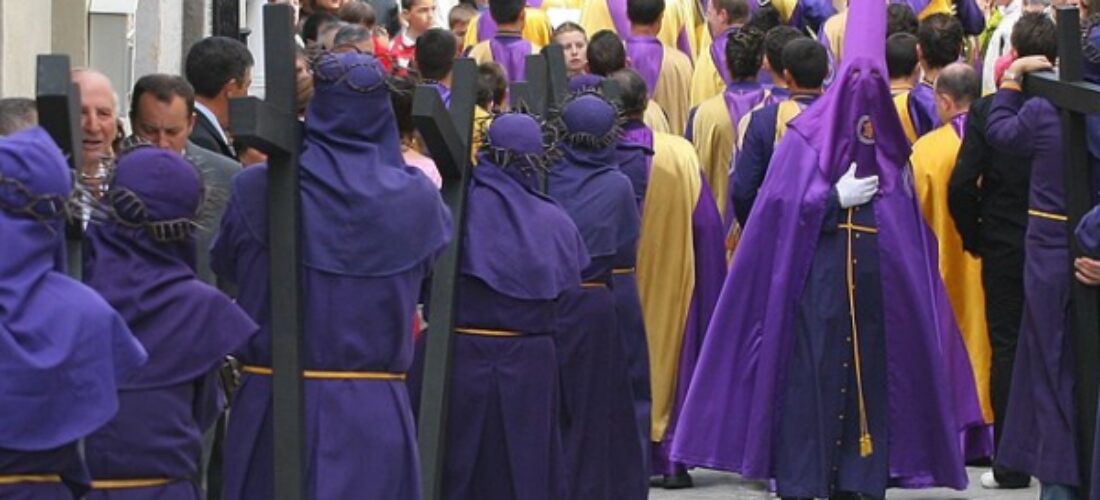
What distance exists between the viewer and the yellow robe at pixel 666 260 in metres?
13.6

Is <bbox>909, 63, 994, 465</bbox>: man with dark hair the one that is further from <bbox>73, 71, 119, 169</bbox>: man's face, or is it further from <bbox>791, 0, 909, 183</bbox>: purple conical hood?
<bbox>73, 71, 119, 169</bbox>: man's face

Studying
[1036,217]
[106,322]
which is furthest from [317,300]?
[1036,217]

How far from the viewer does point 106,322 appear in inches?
266

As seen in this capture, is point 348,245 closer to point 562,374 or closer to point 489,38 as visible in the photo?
point 562,374

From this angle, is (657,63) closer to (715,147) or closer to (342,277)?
(715,147)

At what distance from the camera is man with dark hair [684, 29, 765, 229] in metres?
14.6

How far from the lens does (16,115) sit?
8.58 m

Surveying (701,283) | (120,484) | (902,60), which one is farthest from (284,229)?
(902,60)

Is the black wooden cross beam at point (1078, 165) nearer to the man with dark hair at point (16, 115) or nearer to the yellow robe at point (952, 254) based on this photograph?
the yellow robe at point (952, 254)

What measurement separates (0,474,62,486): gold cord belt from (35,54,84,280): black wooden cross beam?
0.60m

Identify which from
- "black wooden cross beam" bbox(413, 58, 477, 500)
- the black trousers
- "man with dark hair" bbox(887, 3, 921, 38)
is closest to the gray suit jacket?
"black wooden cross beam" bbox(413, 58, 477, 500)

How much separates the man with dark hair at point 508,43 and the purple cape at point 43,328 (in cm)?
957

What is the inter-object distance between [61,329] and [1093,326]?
4.75 meters

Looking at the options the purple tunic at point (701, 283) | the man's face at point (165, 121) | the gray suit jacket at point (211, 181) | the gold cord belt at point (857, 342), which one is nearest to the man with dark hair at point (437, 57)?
the purple tunic at point (701, 283)
